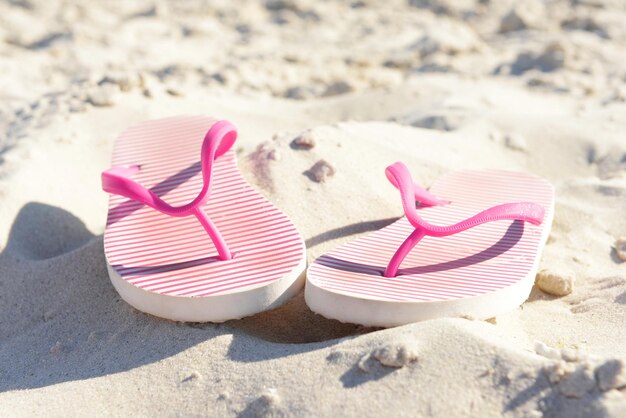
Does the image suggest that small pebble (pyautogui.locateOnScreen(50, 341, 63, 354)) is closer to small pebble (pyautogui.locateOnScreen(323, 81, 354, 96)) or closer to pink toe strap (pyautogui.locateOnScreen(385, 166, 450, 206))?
pink toe strap (pyautogui.locateOnScreen(385, 166, 450, 206))

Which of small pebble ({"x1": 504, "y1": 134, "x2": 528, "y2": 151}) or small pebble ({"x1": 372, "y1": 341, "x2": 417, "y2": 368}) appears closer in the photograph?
small pebble ({"x1": 372, "y1": 341, "x2": 417, "y2": 368})

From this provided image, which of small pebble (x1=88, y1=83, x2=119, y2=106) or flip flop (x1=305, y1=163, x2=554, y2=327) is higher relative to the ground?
flip flop (x1=305, y1=163, x2=554, y2=327)

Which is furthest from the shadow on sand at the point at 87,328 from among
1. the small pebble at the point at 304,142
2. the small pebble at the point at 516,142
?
the small pebble at the point at 516,142

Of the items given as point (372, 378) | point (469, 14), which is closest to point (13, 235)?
point (372, 378)

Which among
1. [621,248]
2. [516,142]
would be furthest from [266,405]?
[516,142]

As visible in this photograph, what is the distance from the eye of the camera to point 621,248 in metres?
2.23

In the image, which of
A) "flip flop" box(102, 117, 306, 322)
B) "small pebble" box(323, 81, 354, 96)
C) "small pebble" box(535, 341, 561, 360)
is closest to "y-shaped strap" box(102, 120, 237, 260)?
"flip flop" box(102, 117, 306, 322)

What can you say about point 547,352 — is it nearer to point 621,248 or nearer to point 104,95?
point 621,248

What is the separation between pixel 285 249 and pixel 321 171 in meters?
0.50

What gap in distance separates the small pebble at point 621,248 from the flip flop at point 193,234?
897 millimetres

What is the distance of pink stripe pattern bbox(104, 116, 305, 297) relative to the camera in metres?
1.84

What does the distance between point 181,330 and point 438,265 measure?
61cm

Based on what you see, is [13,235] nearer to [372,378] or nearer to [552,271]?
[372,378]

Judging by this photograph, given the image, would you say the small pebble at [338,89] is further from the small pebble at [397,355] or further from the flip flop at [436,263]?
the small pebble at [397,355]
